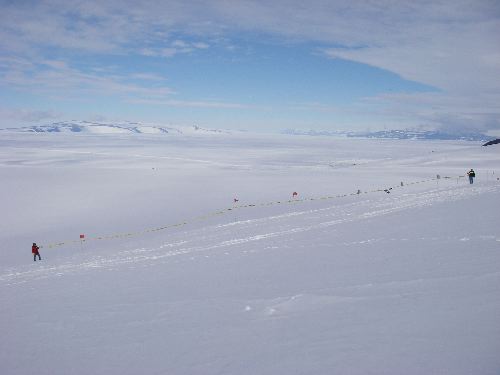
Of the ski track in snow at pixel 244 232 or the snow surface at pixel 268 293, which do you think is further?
the ski track in snow at pixel 244 232

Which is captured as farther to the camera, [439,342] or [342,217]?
[342,217]

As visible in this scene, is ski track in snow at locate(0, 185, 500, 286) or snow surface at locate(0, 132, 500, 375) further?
ski track in snow at locate(0, 185, 500, 286)

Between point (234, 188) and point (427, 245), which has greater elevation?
point (234, 188)

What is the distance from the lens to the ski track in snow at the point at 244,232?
50.1ft

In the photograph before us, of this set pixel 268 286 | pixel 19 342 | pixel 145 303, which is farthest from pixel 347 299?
pixel 19 342

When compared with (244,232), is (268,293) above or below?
below

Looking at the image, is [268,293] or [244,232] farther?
[244,232]

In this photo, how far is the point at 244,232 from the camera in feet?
63.4

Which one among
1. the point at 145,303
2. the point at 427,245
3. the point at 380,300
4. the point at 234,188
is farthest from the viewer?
the point at 234,188

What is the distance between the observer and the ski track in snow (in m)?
15.3

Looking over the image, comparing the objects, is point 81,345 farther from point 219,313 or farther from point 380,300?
point 380,300

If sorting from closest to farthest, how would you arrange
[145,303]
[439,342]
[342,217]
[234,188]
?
[439,342], [145,303], [342,217], [234,188]

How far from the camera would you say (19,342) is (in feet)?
29.3

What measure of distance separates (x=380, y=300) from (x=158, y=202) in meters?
25.4
